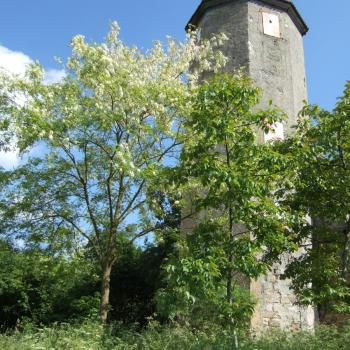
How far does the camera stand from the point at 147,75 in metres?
13.3

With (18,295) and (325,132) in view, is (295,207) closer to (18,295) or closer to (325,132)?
(325,132)

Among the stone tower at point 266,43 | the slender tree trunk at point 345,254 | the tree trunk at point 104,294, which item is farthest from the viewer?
the stone tower at point 266,43

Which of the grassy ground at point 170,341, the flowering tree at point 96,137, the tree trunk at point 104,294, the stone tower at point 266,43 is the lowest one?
the grassy ground at point 170,341

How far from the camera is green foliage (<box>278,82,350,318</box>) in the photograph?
29.0ft

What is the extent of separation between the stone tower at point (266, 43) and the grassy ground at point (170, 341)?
22.4ft

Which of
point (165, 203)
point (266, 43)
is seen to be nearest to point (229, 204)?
point (165, 203)

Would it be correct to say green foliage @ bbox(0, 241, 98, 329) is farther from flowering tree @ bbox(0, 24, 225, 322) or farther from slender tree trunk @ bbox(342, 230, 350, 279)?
slender tree trunk @ bbox(342, 230, 350, 279)

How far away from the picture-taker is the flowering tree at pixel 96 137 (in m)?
12.0

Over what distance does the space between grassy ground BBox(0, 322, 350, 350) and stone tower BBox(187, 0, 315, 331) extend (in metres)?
6.82

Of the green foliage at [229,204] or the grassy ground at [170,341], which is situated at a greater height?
the green foliage at [229,204]

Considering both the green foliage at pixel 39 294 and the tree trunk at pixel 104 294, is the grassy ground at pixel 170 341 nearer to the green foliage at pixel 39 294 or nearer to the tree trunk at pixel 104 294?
the tree trunk at pixel 104 294

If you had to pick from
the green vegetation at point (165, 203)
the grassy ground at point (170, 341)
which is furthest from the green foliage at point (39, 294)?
the grassy ground at point (170, 341)

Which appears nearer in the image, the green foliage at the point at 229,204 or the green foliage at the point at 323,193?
the green foliage at the point at 229,204

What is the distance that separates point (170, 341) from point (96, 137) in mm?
5907
